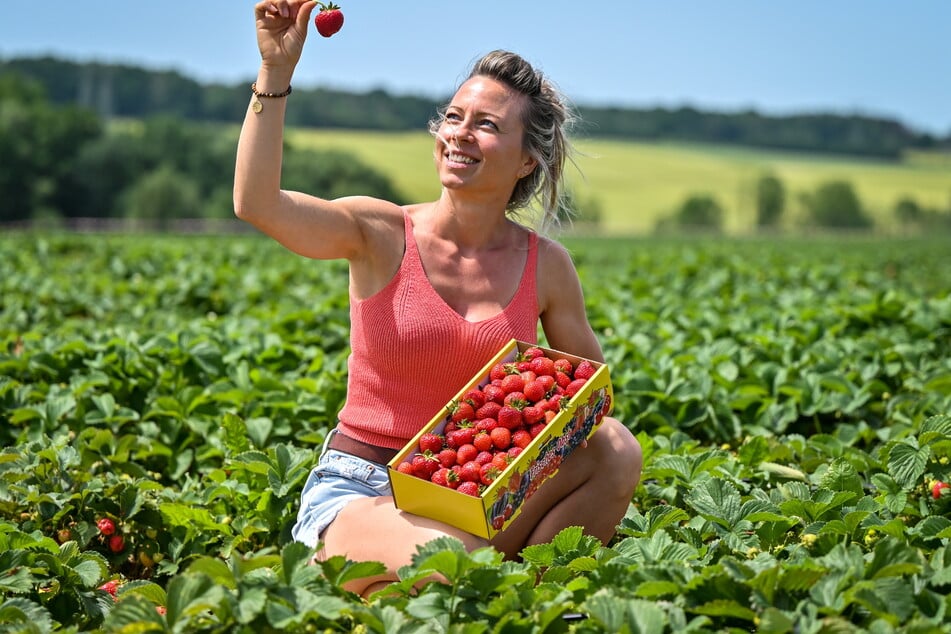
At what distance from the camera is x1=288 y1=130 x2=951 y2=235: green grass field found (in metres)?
80.2

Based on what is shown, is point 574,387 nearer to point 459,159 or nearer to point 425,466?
point 425,466

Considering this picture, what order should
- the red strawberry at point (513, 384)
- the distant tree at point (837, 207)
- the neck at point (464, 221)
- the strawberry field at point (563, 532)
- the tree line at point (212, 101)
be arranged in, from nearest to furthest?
the strawberry field at point (563, 532) < the red strawberry at point (513, 384) < the neck at point (464, 221) < the distant tree at point (837, 207) < the tree line at point (212, 101)

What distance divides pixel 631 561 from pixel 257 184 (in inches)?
55.5

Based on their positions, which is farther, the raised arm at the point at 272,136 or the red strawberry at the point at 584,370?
the red strawberry at the point at 584,370

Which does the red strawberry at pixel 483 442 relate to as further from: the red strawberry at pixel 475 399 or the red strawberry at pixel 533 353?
the red strawberry at pixel 533 353

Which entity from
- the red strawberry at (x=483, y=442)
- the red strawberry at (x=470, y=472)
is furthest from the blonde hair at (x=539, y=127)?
the red strawberry at (x=470, y=472)

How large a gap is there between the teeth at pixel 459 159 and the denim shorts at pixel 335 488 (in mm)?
978

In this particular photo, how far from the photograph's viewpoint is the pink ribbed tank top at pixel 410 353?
3.18 metres

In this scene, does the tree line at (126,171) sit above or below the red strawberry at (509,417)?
below

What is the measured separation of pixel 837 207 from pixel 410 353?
81.9m

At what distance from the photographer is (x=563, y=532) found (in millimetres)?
2650

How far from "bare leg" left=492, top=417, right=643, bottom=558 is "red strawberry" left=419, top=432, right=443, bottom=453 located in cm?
42

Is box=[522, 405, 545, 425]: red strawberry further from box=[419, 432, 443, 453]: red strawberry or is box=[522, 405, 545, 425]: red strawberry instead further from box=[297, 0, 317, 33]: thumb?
box=[297, 0, 317, 33]: thumb

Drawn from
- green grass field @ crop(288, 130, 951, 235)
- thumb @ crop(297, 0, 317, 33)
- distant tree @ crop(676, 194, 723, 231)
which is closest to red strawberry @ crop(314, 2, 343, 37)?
thumb @ crop(297, 0, 317, 33)
